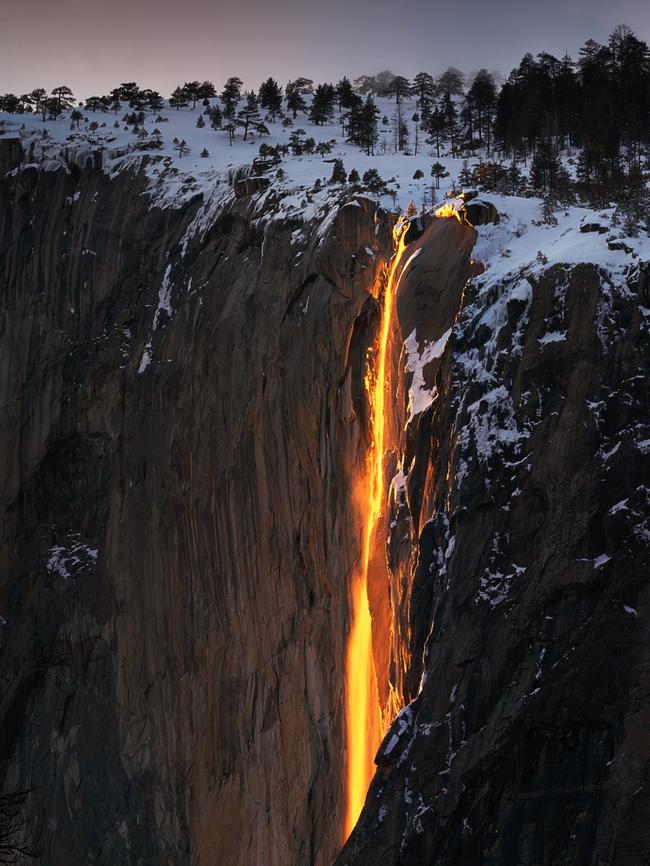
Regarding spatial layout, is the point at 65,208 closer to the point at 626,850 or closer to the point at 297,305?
the point at 297,305

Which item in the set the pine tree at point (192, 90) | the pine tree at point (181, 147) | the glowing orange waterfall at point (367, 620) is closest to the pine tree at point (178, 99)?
the pine tree at point (192, 90)

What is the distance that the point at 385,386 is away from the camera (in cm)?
2475

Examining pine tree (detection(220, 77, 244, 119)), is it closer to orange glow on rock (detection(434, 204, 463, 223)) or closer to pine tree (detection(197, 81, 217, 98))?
pine tree (detection(197, 81, 217, 98))

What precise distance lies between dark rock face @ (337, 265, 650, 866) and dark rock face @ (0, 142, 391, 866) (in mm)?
7332

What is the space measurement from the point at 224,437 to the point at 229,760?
29.0 ft

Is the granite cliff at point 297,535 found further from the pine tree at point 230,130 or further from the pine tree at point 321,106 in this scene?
the pine tree at point 321,106

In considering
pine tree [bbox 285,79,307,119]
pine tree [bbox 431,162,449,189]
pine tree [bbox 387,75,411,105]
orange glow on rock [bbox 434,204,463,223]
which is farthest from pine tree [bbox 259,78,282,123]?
orange glow on rock [bbox 434,204,463,223]

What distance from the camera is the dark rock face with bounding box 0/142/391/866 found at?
88.9 feet

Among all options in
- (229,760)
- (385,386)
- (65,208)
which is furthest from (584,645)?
(65,208)

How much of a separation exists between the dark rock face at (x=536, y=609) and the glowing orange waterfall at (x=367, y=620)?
5.23 metres

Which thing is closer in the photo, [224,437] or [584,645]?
[584,645]

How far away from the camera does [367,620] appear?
24922mm

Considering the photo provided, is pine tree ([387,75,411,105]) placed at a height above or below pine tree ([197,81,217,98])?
above

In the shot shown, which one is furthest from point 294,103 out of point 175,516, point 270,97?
point 175,516
